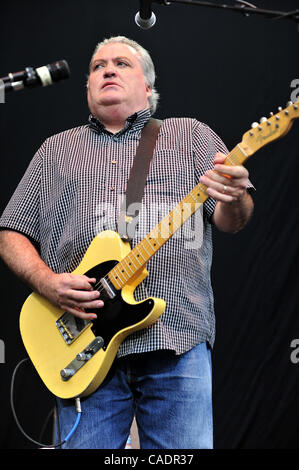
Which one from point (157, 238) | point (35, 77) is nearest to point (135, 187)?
point (157, 238)

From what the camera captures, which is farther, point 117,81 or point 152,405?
point 117,81

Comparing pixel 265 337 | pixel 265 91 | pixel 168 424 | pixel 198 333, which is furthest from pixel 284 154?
pixel 168 424

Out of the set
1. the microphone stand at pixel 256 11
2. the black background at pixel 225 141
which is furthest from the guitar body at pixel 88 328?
the black background at pixel 225 141

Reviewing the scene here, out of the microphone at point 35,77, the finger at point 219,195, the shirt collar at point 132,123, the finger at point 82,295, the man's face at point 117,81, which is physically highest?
the microphone at point 35,77

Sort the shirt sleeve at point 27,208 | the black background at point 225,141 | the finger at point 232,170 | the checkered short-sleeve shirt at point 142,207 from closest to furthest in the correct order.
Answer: the finger at point 232,170, the checkered short-sleeve shirt at point 142,207, the shirt sleeve at point 27,208, the black background at point 225,141

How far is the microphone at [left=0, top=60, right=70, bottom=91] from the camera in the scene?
1.51 meters

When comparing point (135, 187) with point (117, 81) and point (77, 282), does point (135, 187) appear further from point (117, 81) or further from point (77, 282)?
point (117, 81)

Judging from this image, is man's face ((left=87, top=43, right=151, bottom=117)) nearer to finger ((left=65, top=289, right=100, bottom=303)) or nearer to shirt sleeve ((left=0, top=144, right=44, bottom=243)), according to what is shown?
shirt sleeve ((left=0, top=144, right=44, bottom=243))

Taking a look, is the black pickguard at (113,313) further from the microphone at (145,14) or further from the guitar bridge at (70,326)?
the microphone at (145,14)

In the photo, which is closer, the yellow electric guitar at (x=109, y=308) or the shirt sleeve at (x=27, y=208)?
the yellow electric guitar at (x=109, y=308)

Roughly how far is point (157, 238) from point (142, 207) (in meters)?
0.17

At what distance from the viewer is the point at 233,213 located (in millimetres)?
1838

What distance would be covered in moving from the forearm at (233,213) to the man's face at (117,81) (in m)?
0.58

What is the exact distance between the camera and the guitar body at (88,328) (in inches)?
70.7
